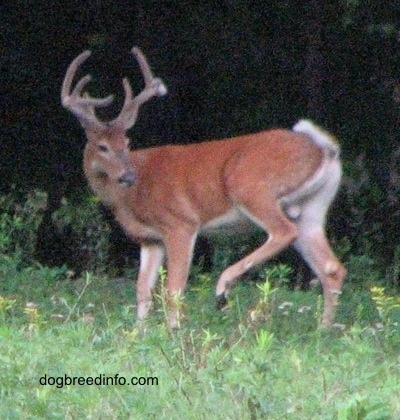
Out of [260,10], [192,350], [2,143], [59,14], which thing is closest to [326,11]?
[260,10]

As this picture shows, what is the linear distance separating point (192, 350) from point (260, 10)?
5.87 m

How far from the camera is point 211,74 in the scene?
11758 millimetres

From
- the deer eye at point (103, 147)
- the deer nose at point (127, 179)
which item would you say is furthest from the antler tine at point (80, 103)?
the deer nose at point (127, 179)

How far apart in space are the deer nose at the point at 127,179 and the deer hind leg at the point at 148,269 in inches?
17.4

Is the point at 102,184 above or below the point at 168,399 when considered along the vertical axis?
below

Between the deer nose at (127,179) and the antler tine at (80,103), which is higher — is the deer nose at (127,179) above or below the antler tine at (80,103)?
below

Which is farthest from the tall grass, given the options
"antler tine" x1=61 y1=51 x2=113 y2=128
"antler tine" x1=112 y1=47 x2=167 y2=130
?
"antler tine" x1=112 y1=47 x2=167 y2=130

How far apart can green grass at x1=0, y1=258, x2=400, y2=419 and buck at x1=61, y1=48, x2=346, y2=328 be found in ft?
3.63

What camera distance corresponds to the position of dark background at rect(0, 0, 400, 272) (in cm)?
1140

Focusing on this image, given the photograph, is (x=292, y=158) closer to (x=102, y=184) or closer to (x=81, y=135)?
(x=102, y=184)

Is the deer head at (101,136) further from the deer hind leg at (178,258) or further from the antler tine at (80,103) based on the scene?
the deer hind leg at (178,258)

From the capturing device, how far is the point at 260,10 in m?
11.3

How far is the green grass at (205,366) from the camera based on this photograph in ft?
17.3

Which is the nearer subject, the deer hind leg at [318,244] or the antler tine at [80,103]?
the deer hind leg at [318,244]
